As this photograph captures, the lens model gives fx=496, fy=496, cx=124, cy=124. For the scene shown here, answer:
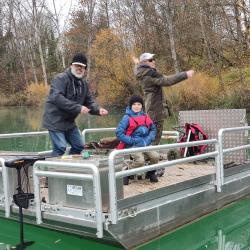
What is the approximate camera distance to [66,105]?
20.0 feet

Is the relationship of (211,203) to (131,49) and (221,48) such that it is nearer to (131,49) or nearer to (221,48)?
(221,48)

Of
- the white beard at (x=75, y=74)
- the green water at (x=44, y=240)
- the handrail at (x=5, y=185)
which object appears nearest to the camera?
the green water at (x=44, y=240)

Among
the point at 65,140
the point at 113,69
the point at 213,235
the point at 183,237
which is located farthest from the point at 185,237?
the point at 113,69

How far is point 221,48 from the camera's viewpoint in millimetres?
26500

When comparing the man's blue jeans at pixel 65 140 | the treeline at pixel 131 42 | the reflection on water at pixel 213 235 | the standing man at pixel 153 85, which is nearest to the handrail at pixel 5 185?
the man's blue jeans at pixel 65 140

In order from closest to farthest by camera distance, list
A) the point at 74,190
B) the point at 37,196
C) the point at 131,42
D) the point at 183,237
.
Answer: the point at 74,190
the point at 37,196
the point at 183,237
the point at 131,42

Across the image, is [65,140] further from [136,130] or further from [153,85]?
Result: [153,85]

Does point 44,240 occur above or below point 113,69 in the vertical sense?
below

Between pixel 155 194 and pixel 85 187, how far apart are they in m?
0.92

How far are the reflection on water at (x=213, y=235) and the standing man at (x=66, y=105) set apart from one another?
5.89 ft

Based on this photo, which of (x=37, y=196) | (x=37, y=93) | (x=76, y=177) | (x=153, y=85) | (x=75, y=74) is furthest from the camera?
(x=37, y=93)

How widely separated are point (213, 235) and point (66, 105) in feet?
8.03

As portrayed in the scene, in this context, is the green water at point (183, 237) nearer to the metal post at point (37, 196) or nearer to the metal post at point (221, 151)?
the metal post at point (37, 196)

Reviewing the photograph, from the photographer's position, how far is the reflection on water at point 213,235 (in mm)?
5750
